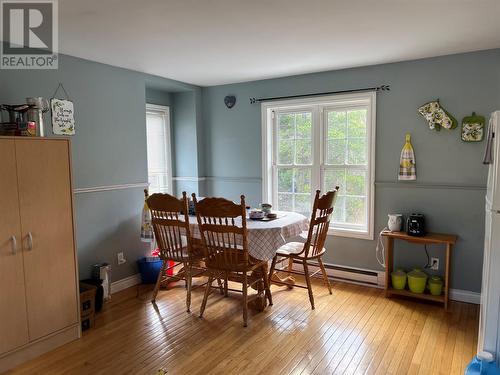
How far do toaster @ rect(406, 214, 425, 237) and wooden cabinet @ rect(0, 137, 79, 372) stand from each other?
287cm

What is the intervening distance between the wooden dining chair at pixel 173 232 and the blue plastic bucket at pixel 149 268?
49 cm

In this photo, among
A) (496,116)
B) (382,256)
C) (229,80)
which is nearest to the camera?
(496,116)

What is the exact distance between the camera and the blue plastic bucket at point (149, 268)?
3.79 m

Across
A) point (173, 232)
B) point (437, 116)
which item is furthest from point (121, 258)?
point (437, 116)

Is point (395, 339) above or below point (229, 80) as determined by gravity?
below

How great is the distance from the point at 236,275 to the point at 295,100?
2.09 metres

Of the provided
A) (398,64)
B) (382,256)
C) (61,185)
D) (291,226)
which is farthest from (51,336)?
(398,64)

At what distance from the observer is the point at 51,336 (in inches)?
100

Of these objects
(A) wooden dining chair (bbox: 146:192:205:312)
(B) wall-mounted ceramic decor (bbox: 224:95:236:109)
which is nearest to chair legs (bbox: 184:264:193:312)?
(A) wooden dining chair (bbox: 146:192:205:312)

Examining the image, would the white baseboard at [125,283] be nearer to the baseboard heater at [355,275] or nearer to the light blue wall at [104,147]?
the light blue wall at [104,147]

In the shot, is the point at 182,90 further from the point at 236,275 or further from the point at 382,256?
the point at 382,256

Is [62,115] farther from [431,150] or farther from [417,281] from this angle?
[417,281]

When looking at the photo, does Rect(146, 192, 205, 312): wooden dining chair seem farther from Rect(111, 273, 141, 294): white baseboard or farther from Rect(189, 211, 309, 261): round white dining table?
Rect(111, 273, 141, 294): white baseboard

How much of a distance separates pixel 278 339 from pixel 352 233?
1.58 m
